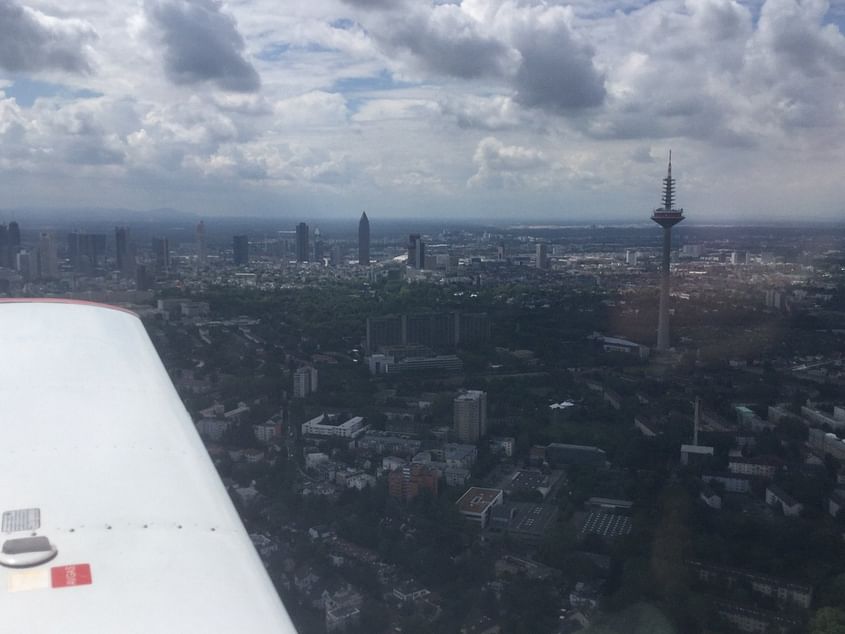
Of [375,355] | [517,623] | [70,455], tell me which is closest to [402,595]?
[517,623]

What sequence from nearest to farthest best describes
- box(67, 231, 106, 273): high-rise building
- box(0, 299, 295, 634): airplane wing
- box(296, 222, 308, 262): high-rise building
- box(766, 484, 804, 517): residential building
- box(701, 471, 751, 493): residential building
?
box(0, 299, 295, 634): airplane wing < box(766, 484, 804, 517): residential building < box(701, 471, 751, 493): residential building < box(67, 231, 106, 273): high-rise building < box(296, 222, 308, 262): high-rise building

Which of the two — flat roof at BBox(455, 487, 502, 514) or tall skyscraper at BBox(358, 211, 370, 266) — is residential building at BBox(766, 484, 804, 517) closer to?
flat roof at BBox(455, 487, 502, 514)

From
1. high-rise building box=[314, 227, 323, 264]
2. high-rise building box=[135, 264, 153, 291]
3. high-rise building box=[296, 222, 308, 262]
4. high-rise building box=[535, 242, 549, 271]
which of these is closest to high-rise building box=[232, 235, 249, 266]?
high-rise building box=[296, 222, 308, 262]

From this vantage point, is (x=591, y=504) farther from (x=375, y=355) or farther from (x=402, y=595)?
(x=375, y=355)

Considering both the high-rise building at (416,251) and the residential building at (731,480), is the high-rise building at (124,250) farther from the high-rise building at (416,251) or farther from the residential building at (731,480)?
the residential building at (731,480)

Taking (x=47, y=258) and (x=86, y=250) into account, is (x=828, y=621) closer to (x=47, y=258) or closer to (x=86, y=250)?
(x=47, y=258)
